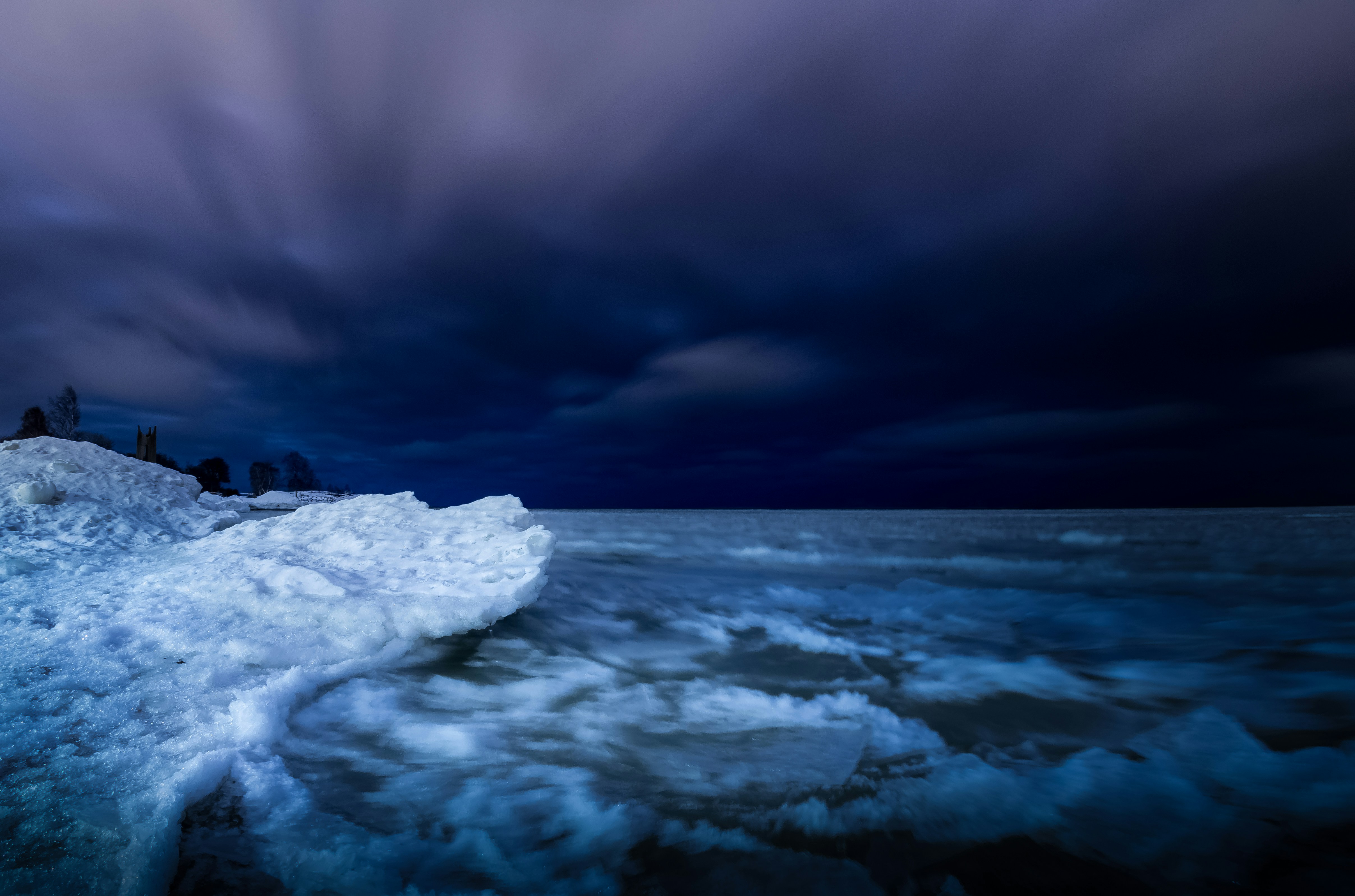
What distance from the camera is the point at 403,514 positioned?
697cm

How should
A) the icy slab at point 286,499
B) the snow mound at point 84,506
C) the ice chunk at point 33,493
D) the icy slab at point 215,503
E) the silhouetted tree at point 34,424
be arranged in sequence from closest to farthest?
the snow mound at point 84,506, the ice chunk at point 33,493, the icy slab at point 215,503, the silhouetted tree at point 34,424, the icy slab at point 286,499

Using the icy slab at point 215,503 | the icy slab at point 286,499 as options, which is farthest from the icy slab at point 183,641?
the icy slab at point 286,499

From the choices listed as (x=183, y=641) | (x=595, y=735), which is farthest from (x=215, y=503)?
(x=595, y=735)

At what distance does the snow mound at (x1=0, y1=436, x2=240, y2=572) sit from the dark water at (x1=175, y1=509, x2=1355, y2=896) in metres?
4.24

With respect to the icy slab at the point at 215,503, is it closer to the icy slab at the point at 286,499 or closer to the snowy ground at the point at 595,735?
the snowy ground at the point at 595,735

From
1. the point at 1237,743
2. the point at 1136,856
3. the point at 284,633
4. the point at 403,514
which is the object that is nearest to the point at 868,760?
the point at 1136,856

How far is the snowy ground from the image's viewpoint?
217 cm

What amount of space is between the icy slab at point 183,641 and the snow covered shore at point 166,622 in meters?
0.01

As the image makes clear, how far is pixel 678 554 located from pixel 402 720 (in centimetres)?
1257

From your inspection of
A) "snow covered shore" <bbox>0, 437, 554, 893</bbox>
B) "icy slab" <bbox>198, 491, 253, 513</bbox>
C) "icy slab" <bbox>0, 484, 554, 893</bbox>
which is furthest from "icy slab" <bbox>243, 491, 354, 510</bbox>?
"icy slab" <bbox>0, 484, 554, 893</bbox>

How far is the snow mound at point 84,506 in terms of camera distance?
202 inches

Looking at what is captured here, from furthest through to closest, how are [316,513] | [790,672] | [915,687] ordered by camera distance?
[316,513] → [790,672] → [915,687]

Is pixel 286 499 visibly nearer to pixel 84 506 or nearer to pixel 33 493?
pixel 84 506

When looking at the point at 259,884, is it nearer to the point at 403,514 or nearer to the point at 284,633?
the point at 284,633
